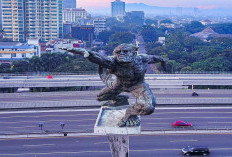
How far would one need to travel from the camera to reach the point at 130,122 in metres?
7.95

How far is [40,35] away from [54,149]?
7208 centimetres

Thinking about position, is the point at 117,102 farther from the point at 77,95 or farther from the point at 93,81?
the point at 93,81

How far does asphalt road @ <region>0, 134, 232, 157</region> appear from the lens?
1864 centimetres

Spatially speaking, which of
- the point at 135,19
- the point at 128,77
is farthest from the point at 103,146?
the point at 135,19

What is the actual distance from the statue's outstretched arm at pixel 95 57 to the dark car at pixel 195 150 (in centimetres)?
1151

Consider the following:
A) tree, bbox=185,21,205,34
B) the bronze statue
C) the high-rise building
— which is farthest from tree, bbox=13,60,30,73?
tree, bbox=185,21,205,34

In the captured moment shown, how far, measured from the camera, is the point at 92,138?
20906 mm

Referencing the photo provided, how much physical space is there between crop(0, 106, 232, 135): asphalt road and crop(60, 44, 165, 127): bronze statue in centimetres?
1345

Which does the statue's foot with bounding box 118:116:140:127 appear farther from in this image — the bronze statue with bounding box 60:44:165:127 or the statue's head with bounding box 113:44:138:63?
the statue's head with bounding box 113:44:138:63

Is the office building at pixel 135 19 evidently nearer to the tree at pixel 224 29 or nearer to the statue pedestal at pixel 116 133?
the tree at pixel 224 29

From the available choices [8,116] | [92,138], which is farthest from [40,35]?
[92,138]

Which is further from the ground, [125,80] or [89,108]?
[125,80]

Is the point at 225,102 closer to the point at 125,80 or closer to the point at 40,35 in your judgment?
the point at 125,80

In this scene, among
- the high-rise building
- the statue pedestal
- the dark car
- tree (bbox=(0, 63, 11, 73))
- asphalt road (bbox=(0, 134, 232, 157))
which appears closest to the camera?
the statue pedestal
